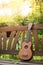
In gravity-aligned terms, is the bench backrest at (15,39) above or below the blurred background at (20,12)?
below

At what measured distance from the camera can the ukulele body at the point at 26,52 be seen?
514 cm

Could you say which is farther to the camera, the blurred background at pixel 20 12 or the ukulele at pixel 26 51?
the blurred background at pixel 20 12

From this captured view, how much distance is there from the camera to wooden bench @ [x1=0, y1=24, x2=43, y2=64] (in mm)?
5491

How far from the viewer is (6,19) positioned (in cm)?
674

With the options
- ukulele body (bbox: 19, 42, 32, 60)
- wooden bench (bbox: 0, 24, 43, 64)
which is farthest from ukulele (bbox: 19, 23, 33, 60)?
wooden bench (bbox: 0, 24, 43, 64)

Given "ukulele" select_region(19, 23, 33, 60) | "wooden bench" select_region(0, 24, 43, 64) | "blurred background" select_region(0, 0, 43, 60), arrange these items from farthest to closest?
"blurred background" select_region(0, 0, 43, 60) → "wooden bench" select_region(0, 24, 43, 64) → "ukulele" select_region(19, 23, 33, 60)

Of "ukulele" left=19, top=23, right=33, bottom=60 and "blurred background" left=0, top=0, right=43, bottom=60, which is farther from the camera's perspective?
"blurred background" left=0, top=0, right=43, bottom=60

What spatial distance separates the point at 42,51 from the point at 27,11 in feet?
4.80

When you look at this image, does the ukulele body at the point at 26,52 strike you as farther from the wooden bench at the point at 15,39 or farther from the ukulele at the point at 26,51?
the wooden bench at the point at 15,39

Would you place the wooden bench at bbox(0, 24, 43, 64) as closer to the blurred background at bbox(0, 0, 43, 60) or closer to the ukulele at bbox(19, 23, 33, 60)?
the ukulele at bbox(19, 23, 33, 60)

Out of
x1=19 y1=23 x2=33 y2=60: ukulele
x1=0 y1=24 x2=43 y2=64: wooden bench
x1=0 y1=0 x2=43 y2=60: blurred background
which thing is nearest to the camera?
x1=19 y1=23 x2=33 y2=60: ukulele

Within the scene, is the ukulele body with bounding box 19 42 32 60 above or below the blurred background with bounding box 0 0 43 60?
below

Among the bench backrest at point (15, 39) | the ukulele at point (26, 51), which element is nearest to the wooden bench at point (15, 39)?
the bench backrest at point (15, 39)

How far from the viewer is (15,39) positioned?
5754mm
